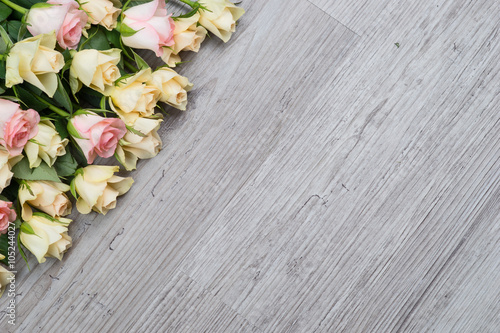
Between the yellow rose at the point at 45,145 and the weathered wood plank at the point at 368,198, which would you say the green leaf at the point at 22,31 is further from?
the weathered wood plank at the point at 368,198

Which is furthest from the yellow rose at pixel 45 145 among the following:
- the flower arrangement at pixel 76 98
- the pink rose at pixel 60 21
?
the pink rose at pixel 60 21

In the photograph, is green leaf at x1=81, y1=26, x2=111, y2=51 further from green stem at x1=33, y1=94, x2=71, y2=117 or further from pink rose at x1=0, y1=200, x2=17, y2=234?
pink rose at x1=0, y1=200, x2=17, y2=234

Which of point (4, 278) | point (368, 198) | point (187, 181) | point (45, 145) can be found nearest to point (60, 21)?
point (45, 145)

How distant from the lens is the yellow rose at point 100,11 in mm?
578

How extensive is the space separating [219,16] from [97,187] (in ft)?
0.94

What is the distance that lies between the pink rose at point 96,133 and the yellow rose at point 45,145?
0.08 feet

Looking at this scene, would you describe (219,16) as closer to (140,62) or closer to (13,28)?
(140,62)

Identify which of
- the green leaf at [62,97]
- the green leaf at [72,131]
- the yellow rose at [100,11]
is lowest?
the green leaf at [72,131]

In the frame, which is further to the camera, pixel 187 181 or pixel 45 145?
pixel 187 181

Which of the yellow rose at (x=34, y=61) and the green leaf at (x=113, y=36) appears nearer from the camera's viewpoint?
the yellow rose at (x=34, y=61)

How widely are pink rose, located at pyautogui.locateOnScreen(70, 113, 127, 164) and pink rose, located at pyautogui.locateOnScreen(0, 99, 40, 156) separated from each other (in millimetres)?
53

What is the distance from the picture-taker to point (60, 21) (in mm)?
539

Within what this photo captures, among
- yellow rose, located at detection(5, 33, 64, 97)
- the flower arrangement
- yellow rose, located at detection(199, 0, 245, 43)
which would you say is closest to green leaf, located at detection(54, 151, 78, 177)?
the flower arrangement

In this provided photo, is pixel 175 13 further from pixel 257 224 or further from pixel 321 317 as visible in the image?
pixel 321 317
